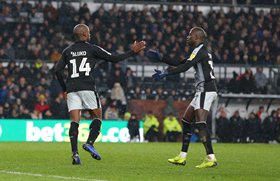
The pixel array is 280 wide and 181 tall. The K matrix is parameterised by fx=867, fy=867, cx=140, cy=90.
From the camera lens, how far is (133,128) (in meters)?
32.2

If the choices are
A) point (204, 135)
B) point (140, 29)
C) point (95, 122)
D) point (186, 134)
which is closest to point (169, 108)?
point (140, 29)

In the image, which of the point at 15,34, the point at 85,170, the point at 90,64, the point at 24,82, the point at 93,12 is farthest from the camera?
the point at 93,12

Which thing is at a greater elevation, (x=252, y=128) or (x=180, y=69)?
(x=180, y=69)

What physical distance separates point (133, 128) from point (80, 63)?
17.5 meters

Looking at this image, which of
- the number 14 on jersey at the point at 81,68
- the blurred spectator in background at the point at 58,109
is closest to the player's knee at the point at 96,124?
the number 14 on jersey at the point at 81,68

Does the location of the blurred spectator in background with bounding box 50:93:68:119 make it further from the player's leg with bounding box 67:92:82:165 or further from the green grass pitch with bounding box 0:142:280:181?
the player's leg with bounding box 67:92:82:165

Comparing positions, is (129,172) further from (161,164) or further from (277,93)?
(277,93)

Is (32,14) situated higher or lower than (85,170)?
higher

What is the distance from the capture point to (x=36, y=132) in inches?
1224

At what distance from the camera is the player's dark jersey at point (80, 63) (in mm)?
14891

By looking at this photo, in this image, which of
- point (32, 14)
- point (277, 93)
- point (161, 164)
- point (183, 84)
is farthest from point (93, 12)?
point (161, 164)

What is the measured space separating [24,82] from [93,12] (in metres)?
6.84

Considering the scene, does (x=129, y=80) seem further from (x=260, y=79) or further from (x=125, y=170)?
(x=125, y=170)

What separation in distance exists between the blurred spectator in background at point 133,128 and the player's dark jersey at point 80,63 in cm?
1710
